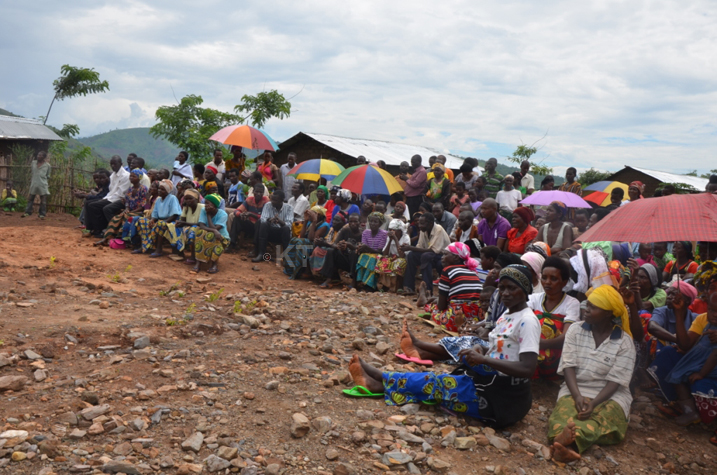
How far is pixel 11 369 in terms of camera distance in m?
4.88

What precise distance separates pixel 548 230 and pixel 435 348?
314cm

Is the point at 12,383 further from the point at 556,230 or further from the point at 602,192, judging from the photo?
the point at 602,192

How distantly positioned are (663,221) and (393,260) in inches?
216

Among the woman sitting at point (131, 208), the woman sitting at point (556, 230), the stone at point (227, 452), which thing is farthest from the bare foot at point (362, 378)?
the woman sitting at point (131, 208)

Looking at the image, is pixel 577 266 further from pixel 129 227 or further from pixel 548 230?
pixel 129 227

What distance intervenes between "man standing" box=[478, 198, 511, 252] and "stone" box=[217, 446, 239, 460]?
5.77 metres

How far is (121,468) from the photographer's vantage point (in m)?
3.49

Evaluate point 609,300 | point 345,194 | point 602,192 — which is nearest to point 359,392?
point 609,300

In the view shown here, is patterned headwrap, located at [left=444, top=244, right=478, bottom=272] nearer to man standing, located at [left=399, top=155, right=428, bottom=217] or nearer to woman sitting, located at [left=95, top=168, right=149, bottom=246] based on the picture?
man standing, located at [left=399, top=155, right=428, bottom=217]

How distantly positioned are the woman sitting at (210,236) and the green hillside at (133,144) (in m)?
131

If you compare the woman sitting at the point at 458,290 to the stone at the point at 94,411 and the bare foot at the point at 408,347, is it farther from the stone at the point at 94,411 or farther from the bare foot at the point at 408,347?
the stone at the point at 94,411

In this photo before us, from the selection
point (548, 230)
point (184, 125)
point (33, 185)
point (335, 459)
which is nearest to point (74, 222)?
point (33, 185)

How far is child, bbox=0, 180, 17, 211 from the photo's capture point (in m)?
15.3

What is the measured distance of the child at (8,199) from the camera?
50.1 feet
